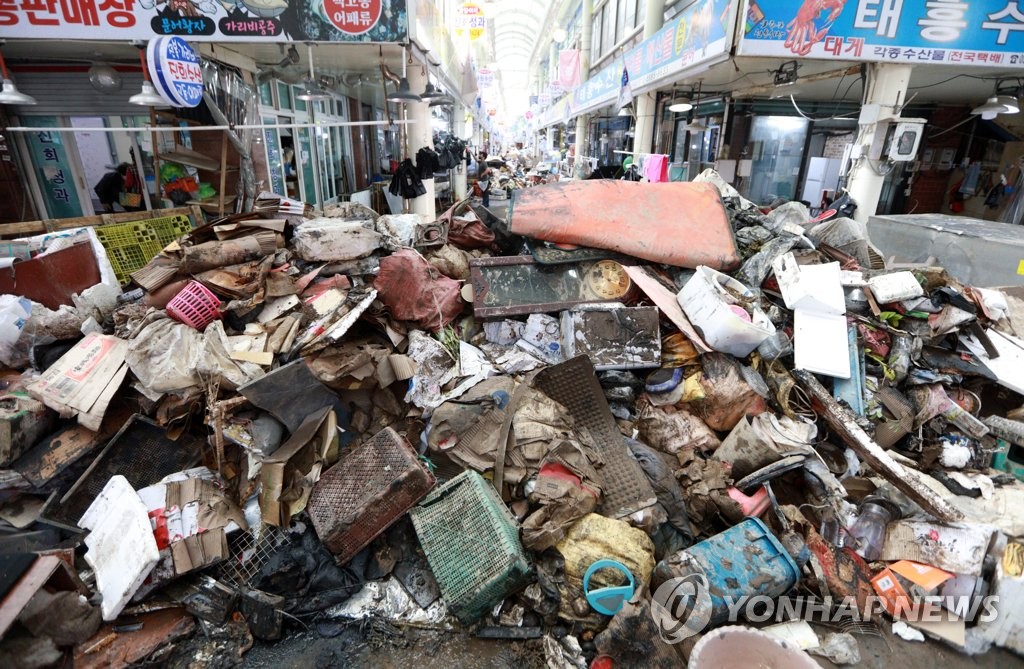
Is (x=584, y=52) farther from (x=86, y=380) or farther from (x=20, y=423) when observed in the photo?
(x=20, y=423)

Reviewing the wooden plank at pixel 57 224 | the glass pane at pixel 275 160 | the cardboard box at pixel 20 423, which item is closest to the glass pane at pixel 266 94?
the glass pane at pixel 275 160

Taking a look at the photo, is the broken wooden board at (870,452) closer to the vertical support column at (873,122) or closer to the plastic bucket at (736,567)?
the plastic bucket at (736,567)

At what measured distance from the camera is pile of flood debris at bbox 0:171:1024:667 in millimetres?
2416

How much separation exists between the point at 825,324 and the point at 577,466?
2419 millimetres

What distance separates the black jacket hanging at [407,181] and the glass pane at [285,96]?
11.3 ft

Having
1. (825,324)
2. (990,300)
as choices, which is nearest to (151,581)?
(825,324)

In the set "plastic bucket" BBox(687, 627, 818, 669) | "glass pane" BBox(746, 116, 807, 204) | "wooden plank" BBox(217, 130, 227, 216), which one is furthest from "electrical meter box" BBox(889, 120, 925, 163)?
"wooden plank" BBox(217, 130, 227, 216)

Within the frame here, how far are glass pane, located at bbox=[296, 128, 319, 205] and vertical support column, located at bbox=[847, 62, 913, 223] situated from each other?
8960 mm

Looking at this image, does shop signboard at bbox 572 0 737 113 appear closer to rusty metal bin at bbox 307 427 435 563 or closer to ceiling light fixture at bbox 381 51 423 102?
ceiling light fixture at bbox 381 51 423 102

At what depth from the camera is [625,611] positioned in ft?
7.35

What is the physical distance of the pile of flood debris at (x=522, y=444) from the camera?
2416 mm

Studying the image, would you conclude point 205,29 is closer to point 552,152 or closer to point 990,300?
point 990,300

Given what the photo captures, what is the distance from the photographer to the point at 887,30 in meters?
5.92

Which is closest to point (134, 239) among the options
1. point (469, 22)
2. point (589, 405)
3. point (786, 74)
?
point (589, 405)
